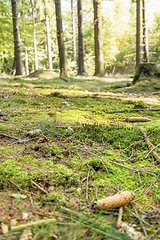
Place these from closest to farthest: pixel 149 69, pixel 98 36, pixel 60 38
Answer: pixel 149 69, pixel 60 38, pixel 98 36

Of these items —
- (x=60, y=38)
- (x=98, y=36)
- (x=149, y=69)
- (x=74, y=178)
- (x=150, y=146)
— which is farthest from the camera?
(x=98, y=36)

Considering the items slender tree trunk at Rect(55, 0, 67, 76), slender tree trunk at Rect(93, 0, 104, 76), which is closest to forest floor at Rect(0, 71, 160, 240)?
slender tree trunk at Rect(55, 0, 67, 76)

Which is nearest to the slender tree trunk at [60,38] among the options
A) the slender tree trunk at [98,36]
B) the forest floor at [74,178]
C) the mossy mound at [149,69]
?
the slender tree trunk at [98,36]

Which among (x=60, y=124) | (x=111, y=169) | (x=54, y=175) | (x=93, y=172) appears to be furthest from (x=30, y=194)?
(x=60, y=124)

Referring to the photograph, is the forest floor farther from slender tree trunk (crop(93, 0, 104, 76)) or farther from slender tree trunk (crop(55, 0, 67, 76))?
slender tree trunk (crop(93, 0, 104, 76))

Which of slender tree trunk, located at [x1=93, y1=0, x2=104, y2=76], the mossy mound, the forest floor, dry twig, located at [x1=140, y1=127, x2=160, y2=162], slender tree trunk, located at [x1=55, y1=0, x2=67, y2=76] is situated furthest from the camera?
slender tree trunk, located at [x1=93, y1=0, x2=104, y2=76]

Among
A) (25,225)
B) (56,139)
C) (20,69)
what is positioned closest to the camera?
(25,225)

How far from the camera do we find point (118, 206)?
4.00 ft

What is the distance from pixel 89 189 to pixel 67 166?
0.35m

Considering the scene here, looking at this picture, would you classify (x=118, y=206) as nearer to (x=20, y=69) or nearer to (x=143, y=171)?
(x=143, y=171)

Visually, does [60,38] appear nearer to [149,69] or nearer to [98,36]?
[98,36]

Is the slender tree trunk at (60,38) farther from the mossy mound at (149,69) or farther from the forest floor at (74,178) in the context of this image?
the forest floor at (74,178)

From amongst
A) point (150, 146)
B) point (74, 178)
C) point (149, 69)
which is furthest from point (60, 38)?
point (74, 178)

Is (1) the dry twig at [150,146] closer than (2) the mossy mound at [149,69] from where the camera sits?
Yes
